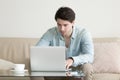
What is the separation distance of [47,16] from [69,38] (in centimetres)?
100

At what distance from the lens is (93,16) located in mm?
3516

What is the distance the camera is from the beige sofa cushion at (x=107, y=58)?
3.00 metres

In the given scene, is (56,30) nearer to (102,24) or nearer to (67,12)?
(67,12)

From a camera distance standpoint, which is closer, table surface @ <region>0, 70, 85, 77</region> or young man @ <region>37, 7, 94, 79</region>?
table surface @ <region>0, 70, 85, 77</region>

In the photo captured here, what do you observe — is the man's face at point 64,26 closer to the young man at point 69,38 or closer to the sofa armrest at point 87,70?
the young man at point 69,38

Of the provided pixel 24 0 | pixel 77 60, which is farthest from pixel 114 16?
pixel 77 60

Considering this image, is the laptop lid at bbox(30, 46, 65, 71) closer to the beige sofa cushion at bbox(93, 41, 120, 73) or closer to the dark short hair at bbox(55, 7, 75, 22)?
the dark short hair at bbox(55, 7, 75, 22)

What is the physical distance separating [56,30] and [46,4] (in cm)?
99

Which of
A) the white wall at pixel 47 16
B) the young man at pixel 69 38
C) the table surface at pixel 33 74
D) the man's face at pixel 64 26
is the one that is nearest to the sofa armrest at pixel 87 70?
the young man at pixel 69 38

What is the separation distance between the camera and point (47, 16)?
350 centimetres

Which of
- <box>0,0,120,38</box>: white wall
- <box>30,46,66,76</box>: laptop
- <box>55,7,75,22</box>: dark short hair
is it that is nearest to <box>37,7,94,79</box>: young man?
<box>55,7,75,22</box>: dark short hair

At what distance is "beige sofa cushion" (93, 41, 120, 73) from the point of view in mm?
2998

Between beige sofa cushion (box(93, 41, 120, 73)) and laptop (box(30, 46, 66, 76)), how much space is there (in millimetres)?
1058

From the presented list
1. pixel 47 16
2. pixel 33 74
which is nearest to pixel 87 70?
pixel 33 74
